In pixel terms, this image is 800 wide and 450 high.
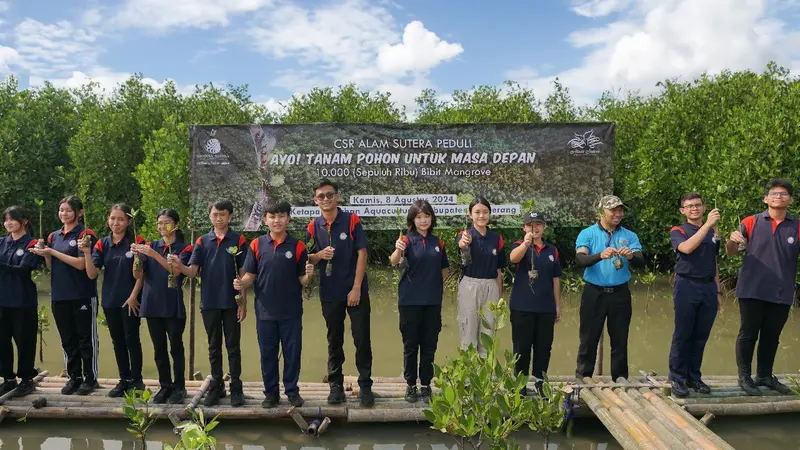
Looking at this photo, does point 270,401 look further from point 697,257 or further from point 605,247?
point 697,257

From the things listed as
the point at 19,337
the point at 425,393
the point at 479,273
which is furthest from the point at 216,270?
the point at 479,273

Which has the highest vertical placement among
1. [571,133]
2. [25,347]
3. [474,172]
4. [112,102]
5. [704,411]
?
[112,102]

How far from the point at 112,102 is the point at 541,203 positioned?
12.0m

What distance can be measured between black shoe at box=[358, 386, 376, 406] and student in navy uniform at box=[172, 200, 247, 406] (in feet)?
3.33

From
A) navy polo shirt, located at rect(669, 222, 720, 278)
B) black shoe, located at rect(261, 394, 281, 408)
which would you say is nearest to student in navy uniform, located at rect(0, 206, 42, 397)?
black shoe, located at rect(261, 394, 281, 408)

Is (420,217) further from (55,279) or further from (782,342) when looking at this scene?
(782,342)

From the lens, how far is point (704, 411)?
4559 mm

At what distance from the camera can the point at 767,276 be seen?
470 cm

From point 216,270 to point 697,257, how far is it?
161 inches

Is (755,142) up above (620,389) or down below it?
above

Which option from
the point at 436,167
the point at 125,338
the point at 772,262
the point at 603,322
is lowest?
the point at 125,338

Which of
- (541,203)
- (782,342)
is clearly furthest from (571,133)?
(782,342)

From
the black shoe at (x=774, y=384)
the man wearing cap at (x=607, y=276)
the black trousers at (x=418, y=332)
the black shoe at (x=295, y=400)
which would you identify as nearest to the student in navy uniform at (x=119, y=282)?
the black shoe at (x=295, y=400)

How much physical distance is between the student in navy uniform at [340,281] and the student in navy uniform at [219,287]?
0.68 metres
